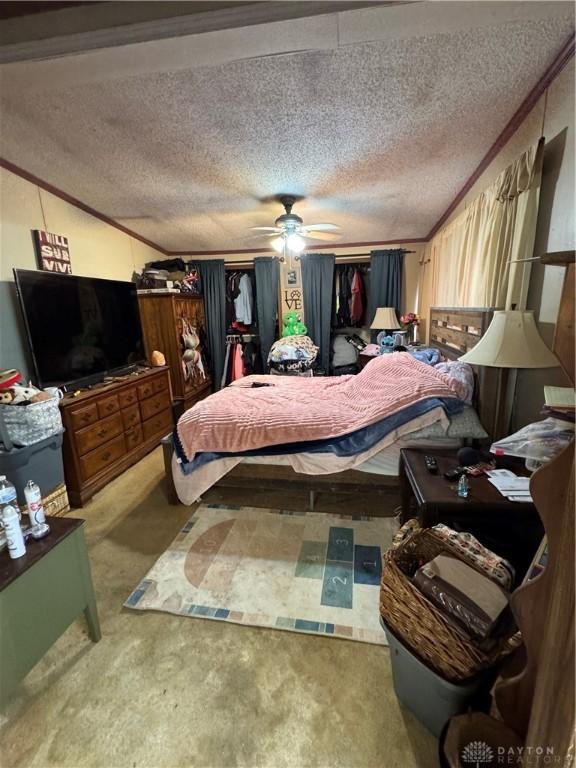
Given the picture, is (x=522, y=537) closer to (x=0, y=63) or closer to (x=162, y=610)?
(x=162, y=610)

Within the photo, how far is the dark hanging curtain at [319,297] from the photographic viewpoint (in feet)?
15.2

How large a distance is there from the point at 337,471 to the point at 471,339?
4.17ft

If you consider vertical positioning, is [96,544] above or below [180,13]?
below

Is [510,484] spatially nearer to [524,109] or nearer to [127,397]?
[524,109]

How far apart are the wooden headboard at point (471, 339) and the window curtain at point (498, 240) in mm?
97

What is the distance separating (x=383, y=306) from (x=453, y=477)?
343cm

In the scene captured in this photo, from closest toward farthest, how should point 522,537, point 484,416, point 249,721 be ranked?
point 249,721
point 522,537
point 484,416

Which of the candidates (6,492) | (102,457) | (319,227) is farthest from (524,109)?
(102,457)

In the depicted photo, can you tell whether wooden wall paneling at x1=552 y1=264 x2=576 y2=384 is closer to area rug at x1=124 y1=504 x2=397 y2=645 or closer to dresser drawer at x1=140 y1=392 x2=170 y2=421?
area rug at x1=124 y1=504 x2=397 y2=645

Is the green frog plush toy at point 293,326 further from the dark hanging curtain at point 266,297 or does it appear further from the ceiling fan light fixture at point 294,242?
the ceiling fan light fixture at point 294,242

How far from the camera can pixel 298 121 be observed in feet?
5.97

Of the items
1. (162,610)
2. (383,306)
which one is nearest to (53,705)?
(162,610)

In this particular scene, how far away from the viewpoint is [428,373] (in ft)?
7.47

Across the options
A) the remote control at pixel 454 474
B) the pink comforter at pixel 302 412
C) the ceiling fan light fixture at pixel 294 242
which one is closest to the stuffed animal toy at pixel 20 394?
the pink comforter at pixel 302 412
